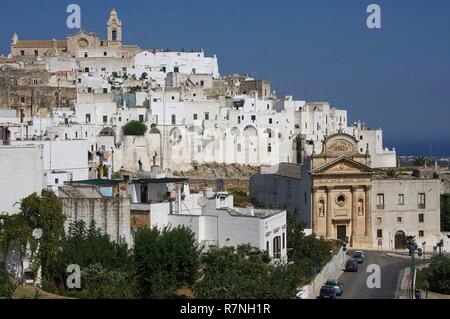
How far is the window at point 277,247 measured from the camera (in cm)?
3466

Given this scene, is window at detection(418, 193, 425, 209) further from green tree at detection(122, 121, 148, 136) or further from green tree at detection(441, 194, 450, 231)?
green tree at detection(122, 121, 148, 136)

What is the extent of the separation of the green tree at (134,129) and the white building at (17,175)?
3881 cm

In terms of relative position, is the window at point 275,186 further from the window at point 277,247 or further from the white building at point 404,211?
the window at point 277,247

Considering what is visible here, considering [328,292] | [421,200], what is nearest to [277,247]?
[328,292]

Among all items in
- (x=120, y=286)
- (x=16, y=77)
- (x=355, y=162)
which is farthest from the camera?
(x=16, y=77)

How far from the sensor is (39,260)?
2936 cm

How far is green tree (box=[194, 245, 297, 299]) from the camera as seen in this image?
26.8m

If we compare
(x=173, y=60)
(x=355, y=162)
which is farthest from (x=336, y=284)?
(x=173, y=60)

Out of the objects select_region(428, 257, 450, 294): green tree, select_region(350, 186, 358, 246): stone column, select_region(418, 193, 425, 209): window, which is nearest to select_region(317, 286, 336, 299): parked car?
select_region(428, 257, 450, 294): green tree

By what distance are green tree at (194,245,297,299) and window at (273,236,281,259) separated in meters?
2.10

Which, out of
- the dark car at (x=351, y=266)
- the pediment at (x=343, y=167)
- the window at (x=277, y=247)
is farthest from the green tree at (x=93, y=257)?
the pediment at (x=343, y=167)

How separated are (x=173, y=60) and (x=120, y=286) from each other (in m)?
61.9
